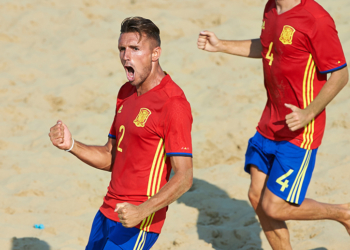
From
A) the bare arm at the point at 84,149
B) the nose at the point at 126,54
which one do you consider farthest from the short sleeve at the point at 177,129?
the bare arm at the point at 84,149

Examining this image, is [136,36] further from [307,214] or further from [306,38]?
[307,214]

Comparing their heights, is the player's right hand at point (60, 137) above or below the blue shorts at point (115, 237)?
above

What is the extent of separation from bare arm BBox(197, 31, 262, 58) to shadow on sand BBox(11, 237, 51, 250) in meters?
2.19

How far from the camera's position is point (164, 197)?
260 centimetres

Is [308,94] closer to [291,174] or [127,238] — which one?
[291,174]

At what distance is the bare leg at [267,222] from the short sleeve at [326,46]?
994 millimetres

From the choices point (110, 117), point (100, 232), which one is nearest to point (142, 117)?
point (100, 232)

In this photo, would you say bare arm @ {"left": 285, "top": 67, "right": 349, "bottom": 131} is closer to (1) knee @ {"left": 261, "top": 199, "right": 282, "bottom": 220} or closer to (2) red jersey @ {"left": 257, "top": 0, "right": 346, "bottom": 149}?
(2) red jersey @ {"left": 257, "top": 0, "right": 346, "bottom": 149}

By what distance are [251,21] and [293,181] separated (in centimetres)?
536

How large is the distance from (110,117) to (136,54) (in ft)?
12.1

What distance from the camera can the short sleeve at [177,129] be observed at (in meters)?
2.70

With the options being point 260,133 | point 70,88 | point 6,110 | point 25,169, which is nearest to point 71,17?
point 70,88

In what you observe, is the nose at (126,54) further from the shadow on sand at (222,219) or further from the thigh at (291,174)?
the shadow on sand at (222,219)

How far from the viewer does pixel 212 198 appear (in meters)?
5.09
